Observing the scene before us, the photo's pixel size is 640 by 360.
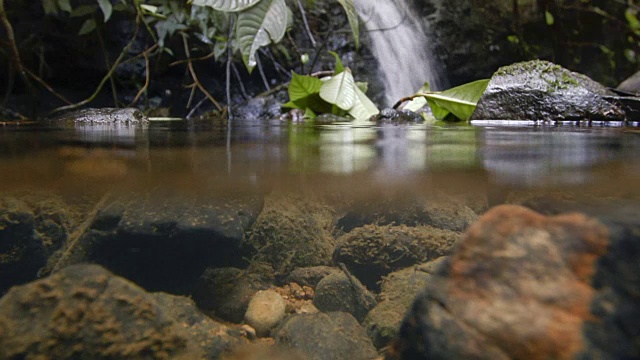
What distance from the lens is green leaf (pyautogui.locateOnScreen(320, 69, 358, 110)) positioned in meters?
3.57

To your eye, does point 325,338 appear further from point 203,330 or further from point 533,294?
point 533,294

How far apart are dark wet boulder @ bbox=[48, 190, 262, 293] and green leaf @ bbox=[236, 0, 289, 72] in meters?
1.80

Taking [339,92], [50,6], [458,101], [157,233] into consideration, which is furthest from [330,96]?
[157,233]

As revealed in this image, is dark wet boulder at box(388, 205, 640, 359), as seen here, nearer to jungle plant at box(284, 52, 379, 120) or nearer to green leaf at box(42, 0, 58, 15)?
jungle plant at box(284, 52, 379, 120)

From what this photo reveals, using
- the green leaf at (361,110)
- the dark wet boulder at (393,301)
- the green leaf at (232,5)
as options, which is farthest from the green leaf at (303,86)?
the dark wet boulder at (393,301)

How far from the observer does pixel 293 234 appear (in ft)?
4.31

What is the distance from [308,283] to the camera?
121 centimetres

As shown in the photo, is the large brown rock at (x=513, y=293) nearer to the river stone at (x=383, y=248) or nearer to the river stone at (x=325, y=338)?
the river stone at (x=325, y=338)

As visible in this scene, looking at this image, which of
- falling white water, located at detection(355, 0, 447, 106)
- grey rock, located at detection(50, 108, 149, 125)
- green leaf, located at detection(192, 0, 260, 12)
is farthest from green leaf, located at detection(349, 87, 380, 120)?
falling white water, located at detection(355, 0, 447, 106)

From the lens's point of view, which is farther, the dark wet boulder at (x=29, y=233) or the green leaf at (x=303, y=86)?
the green leaf at (x=303, y=86)

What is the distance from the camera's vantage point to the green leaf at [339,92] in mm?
3568

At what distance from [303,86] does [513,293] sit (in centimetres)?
325

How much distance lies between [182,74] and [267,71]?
3.15 feet

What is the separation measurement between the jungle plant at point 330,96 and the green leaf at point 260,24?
86cm
